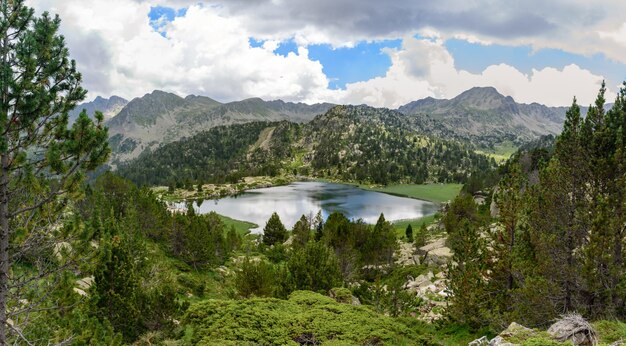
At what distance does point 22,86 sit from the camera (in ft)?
33.7

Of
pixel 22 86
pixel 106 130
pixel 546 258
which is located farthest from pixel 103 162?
pixel 546 258

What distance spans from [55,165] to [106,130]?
173 cm

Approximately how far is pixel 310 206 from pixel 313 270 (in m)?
101

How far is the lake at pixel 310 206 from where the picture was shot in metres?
114

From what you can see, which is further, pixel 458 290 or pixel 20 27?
pixel 458 290

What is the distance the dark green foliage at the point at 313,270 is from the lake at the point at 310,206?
67.1 meters

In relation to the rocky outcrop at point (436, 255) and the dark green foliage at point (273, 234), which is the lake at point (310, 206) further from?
the rocky outcrop at point (436, 255)

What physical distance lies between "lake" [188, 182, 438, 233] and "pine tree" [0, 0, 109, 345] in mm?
85457

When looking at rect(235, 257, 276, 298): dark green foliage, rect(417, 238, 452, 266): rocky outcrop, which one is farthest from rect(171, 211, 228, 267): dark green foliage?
rect(417, 238, 452, 266): rocky outcrop

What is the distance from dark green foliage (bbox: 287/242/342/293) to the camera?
96.5 ft

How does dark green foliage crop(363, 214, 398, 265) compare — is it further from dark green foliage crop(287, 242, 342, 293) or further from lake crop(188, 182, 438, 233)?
lake crop(188, 182, 438, 233)

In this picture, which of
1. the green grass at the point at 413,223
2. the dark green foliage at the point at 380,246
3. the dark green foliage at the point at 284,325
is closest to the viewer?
the dark green foliage at the point at 284,325

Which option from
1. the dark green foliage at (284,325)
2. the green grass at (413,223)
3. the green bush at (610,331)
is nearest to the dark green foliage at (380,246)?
the green grass at (413,223)

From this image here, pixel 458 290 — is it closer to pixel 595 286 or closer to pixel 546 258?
pixel 546 258
